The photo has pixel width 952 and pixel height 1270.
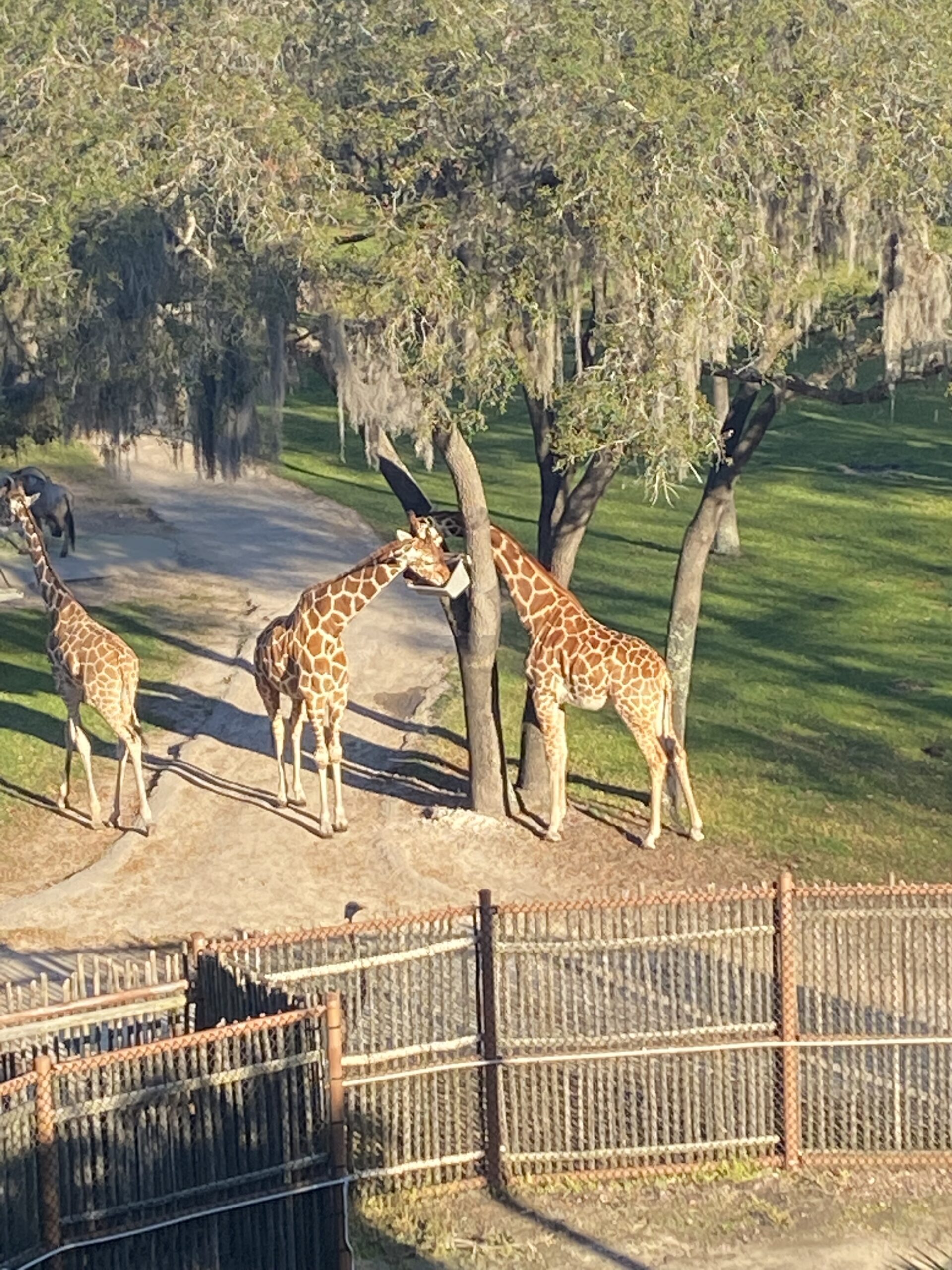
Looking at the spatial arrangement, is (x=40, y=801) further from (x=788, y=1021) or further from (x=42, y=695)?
(x=788, y=1021)

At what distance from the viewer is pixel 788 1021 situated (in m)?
11.8

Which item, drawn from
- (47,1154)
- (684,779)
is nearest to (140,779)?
(684,779)

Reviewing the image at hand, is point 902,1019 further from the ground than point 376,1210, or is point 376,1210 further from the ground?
point 902,1019

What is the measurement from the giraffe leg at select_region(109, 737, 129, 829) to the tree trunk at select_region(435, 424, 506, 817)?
3.29m

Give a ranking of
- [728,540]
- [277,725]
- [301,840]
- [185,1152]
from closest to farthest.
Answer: [185,1152]
[301,840]
[277,725]
[728,540]

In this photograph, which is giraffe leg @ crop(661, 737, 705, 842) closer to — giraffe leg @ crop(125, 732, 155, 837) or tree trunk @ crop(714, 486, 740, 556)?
giraffe leg @ crop(125, 732, 155, 837)

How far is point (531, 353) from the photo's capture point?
1666 centimetres

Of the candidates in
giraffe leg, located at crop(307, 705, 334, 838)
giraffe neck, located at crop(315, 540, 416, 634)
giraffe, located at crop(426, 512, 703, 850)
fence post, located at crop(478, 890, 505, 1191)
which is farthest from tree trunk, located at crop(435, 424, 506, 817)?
fence post, located at crop(478, 890, 505, 1191)

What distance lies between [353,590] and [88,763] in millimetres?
3039

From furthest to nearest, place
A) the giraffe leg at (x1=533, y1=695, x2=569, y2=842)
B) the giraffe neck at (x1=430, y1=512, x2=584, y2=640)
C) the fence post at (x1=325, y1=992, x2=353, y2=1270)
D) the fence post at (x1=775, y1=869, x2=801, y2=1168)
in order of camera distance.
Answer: the giraffe neck at (x1=430, y1=512, x2=584, y2=640)
the giraffe leg at (x1=533, y1=695, x2=569, y2=842)
the fence post at (x1=775, y1=869, x2=801, y2=1168)
the fence post at (x1=325, y1=992, x2=353, y2=1270)

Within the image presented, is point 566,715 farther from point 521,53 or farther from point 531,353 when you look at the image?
point 521,53

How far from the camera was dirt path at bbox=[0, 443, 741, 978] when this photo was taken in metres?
16.1

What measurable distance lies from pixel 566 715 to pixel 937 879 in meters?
5.79

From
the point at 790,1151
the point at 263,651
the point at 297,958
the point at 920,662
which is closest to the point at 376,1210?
the point at 297,958
